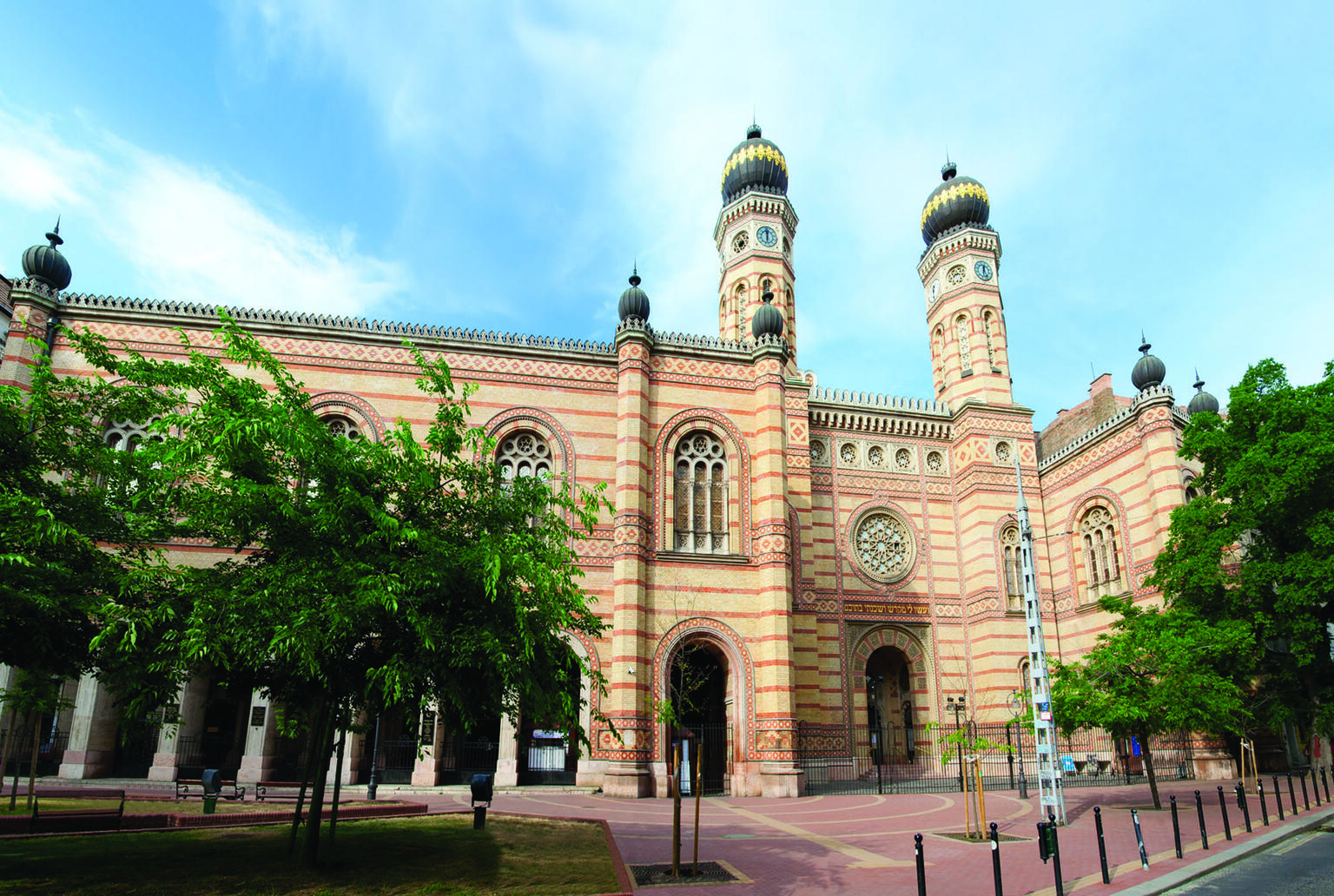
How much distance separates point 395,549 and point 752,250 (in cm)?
2674

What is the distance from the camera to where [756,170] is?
114ft

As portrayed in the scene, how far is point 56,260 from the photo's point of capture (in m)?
21.7

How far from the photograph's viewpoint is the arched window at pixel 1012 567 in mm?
27453

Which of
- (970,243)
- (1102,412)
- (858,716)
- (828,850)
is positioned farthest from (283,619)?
(1102,412)

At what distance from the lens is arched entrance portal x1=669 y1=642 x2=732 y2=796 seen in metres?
21.2

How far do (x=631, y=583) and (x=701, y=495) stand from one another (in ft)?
12.0

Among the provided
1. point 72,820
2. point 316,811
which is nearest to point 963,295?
point 316,811

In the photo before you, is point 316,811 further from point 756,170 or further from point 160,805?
point 756,170

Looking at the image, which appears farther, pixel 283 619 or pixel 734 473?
pixel 734 473

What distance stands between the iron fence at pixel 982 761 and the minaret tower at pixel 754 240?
14.5 meters

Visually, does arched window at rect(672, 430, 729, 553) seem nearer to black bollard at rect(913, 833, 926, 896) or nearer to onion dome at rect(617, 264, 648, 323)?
onion dome at rect(617, 264, 648, 323)

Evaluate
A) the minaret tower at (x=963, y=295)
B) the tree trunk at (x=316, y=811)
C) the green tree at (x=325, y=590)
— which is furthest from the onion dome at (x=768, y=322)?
the tree trunk at (x=316, y=811)

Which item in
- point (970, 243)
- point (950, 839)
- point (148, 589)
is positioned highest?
Result: point (970, 243)

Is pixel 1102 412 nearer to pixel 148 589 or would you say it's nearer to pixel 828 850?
pixel 828 850
